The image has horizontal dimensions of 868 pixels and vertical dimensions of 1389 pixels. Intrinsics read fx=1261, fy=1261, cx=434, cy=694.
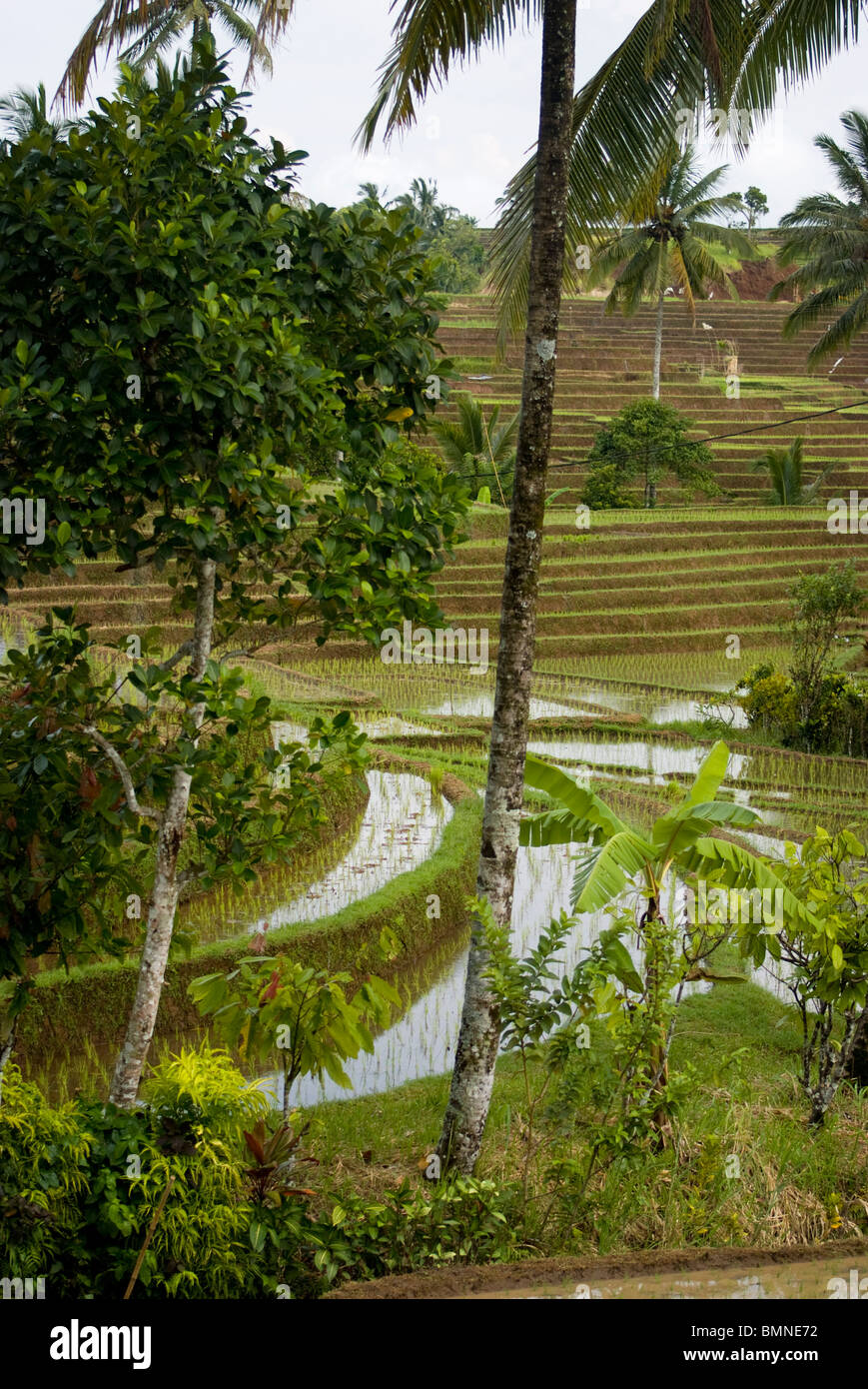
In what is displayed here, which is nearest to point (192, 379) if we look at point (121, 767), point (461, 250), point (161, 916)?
point (121, 767)

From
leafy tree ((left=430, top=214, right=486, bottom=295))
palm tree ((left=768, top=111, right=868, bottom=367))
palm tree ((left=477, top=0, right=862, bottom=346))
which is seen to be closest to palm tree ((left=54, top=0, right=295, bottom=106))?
palm tree ((left=477, top=0, right=862, bottom=346))

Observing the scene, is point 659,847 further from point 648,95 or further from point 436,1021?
point 648,95

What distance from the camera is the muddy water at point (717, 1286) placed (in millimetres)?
3178

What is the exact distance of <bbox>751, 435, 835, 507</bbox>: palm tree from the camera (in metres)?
28.0

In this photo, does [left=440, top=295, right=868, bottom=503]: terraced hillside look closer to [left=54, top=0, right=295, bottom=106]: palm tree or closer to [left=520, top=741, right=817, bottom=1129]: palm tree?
[left=54, top=0, right=295, bottom=106]: palm tree

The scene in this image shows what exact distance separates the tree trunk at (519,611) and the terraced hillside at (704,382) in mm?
22680

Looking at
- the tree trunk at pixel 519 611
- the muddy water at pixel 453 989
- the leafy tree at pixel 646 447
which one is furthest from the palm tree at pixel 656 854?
the leafy tree at pixel 646 447

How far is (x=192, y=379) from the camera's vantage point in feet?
11.3

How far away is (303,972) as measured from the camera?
3.60 metres

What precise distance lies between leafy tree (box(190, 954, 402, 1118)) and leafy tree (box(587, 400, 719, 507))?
22846mm

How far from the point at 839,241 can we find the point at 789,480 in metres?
7.22

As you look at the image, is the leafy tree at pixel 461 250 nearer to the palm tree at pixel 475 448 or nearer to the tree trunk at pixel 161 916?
the palm tree at pixel 475 448

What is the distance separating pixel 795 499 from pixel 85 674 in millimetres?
26442
